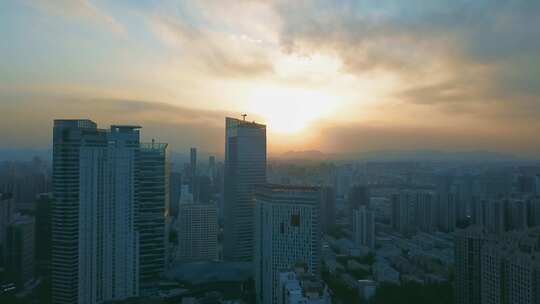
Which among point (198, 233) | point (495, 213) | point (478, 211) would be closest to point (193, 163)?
point (198, 233)

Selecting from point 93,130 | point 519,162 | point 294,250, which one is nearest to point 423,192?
point 519,162

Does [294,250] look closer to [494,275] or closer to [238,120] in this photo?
[494,275]

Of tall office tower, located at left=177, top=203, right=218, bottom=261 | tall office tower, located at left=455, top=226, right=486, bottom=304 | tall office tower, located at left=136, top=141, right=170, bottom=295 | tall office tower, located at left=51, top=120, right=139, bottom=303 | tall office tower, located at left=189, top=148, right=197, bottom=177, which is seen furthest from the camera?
tall office tower, located at left=189, top=148, right=197, bottom=177

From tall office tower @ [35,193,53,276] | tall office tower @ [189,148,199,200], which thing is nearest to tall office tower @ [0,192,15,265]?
tall office tower @ [35,193,53,276]

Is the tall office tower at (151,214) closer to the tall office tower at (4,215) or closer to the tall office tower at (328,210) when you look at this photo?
the tall office tower at (4,215)

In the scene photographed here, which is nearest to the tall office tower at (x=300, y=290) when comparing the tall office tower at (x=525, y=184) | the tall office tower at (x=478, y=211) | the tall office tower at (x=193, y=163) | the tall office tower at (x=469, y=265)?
the tall office tower at (x=469, y=265)

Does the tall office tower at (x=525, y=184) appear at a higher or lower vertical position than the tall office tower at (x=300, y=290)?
higher

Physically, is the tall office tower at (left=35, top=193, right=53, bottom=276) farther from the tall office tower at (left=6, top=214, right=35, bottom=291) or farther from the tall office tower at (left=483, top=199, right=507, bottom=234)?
the tall office tower at (left=483, top=199, right=507, bottom=234)
